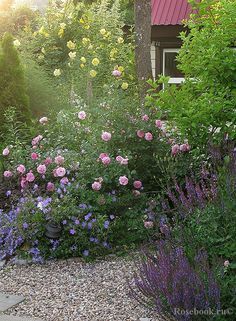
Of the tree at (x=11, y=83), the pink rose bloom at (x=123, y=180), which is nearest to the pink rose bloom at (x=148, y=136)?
the pink rose bloom at (x=123, y=180)

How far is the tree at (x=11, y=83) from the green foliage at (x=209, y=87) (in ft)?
8.91

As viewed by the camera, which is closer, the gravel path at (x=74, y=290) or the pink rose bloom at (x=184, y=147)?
the gravel path at (x=74, y=290)

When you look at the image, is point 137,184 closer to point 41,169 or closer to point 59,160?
point 59,160

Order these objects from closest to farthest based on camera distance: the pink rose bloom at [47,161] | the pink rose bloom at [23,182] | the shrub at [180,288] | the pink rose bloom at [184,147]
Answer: the shrub at [180,288]
the pink rose bloom at [23,182]
the pink rose bloom at [47,161]
the pink rose bloom at [184,147]

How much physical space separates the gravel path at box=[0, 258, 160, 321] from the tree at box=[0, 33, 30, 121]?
11.7 feet

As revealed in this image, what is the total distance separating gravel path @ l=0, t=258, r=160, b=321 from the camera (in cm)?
405

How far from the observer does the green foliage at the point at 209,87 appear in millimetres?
5758

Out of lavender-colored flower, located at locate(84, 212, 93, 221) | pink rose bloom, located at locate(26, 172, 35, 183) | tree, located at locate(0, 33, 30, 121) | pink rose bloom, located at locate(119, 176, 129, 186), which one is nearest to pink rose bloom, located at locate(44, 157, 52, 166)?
pink rose bloom, located at locate(26, 172, 35, 183)

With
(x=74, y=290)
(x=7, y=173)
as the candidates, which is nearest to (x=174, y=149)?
(x=7, y=173)

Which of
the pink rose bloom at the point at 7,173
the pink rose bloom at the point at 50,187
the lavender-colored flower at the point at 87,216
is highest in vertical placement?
the lavender-colored flower at the point at 87,216

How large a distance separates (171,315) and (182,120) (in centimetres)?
262

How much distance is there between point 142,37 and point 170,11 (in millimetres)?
3434

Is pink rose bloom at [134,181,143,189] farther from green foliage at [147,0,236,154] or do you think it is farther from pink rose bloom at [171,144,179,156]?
green foliage at [147,0,236,154]

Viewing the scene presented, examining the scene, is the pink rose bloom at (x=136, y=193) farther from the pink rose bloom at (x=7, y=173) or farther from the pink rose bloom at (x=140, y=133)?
the pink rose bloom at (x=7, y=173)
